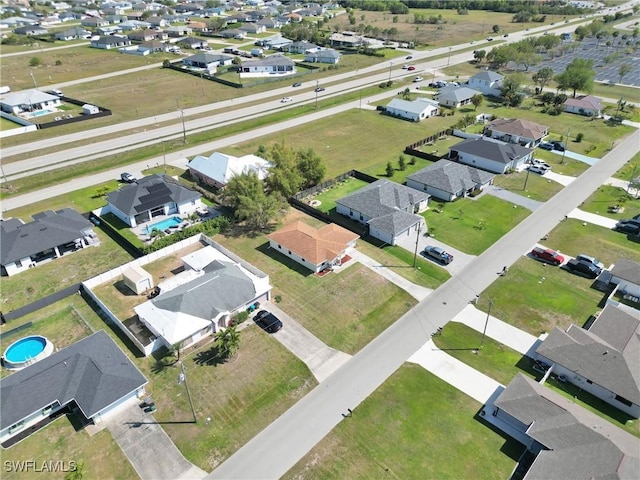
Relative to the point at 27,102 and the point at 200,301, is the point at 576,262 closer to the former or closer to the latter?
the point at 200,301

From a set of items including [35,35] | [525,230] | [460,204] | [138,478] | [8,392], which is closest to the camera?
[138,478]

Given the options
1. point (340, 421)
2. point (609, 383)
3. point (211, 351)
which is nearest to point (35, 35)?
point (211, 351)

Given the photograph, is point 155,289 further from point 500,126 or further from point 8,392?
point 500,126

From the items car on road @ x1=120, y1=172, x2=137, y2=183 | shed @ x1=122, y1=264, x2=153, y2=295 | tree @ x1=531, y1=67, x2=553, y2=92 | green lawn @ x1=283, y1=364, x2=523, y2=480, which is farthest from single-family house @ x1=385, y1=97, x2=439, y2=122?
green lawn @ x1=283, y1=364, x2=523, y2=480

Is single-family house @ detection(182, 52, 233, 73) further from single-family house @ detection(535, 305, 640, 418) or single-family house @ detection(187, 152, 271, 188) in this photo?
single-family house @ detection(535, 305, 640, 418)

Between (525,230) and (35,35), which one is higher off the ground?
(35,35)

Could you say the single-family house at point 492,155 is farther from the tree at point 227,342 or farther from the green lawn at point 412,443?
the tree at point 227,342

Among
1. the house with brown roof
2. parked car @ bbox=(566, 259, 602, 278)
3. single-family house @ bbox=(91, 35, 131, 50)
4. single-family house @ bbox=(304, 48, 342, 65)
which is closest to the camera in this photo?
parked car @ bbox=(566, 259, 602, 278)
